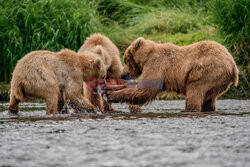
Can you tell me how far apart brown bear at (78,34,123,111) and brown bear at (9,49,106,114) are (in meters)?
0.46

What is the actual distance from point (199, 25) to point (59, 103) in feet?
21.7

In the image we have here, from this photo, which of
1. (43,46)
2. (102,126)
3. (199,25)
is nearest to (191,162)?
(102,126)

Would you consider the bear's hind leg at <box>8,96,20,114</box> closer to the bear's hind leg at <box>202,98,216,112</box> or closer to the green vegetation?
the bear's hind leg at <box>202,98,216,112</box>

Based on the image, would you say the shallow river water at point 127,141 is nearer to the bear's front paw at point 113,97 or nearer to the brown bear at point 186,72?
the brown bear at point 186,72

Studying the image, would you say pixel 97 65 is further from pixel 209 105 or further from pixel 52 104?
pixel 209 105

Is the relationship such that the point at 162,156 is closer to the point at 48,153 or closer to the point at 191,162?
the point at 191,162

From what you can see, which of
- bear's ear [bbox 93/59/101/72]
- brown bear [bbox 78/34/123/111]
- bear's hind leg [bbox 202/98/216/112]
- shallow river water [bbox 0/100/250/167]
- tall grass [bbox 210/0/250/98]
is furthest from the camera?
tall grass [bbox 210/0/250/98]

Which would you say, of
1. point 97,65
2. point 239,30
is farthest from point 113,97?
point 239,30

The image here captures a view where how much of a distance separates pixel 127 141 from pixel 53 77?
238cm

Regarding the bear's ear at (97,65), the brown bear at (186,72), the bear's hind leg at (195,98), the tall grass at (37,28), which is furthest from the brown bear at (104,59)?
the tall grass at (37,28)

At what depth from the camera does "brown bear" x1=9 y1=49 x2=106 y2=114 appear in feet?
17.1

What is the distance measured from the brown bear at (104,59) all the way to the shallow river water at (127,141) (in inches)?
76.1

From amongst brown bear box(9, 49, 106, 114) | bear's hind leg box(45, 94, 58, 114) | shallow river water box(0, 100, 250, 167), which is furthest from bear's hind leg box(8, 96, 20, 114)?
shallow river water box(0, 100, 250, 167)

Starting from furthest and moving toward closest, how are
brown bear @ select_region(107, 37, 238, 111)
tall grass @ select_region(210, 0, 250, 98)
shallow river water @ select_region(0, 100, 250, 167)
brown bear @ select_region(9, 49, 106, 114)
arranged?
tall grass @ select_region(210, 0, 250, 98), brown bear @ select_region(107, 37, 238, 111), brown bear @ select_region(9, 49, 106, 114), shallow river water @ select_region(0, 100, 250, 167)
